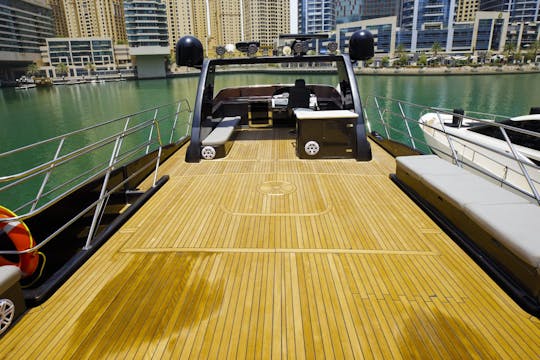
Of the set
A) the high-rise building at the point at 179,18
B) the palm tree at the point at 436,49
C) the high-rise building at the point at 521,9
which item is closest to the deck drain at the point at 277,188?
the palm tree at the point at 436,49

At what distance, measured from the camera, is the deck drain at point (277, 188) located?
16.8 ft

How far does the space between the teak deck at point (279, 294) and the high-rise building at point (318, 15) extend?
559 ft

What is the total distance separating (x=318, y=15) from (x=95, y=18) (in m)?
107

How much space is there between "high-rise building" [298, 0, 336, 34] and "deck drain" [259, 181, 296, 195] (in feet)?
554

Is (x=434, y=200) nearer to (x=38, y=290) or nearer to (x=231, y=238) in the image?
(x=231, y=238)

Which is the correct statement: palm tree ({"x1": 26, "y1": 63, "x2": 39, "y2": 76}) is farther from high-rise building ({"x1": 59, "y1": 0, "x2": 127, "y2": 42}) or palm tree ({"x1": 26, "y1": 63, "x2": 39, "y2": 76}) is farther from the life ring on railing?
the life ring on railing

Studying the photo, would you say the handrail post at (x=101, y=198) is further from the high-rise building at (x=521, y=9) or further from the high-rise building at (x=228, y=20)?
the high-rise building at (x=521, y=9)

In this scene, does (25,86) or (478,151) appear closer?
(478,151)

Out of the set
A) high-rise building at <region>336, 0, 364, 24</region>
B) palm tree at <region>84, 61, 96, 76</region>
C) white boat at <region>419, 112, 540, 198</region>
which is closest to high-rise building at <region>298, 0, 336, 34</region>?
high-rise building at <region>336, 0, 364, 24</region>

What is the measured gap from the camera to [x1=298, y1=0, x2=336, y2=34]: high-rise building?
517 ft

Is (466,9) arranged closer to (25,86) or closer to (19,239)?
(25,86)

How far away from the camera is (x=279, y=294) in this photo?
2773mm

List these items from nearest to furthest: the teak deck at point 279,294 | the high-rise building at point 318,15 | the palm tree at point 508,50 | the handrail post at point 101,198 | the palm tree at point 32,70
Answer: the teak deck at point 279,294, the handrail post at point 101,198, the palm tree at point 508,50, the palm tree at point 32,70, the high-rise building at point 318,15

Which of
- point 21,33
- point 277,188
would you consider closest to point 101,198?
point 277,188
